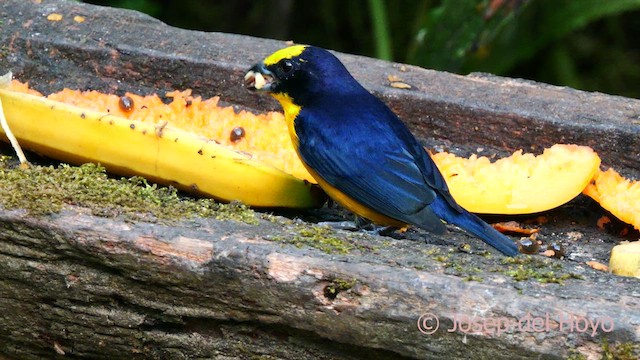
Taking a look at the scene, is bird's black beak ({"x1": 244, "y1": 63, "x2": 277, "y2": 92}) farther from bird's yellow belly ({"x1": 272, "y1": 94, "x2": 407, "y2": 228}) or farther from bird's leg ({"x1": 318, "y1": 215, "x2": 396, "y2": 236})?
bird's leg ({"x1": 318, "y1": 215, "x2": 396, "y2": 236})

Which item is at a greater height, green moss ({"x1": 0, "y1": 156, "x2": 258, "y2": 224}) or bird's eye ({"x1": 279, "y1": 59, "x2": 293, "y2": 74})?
bird's eye ({"x1": 279, "y1": 59, "x2": 293, "y2": 74})

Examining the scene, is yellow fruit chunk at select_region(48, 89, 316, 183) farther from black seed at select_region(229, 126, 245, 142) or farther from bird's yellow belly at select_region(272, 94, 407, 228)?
bird's yellow belly at select_region(272, 94, 407, 228)

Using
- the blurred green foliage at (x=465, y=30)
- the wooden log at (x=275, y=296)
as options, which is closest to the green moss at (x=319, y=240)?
the wooden log at (x=275, y=296)

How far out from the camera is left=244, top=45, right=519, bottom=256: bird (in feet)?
10.6

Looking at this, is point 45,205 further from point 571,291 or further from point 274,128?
point 571,291

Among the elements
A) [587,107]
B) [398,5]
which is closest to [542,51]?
[398,5]

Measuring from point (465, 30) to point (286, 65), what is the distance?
5.35 feet

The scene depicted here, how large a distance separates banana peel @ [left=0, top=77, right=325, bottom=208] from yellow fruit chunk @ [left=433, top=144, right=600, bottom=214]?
0.54 meters

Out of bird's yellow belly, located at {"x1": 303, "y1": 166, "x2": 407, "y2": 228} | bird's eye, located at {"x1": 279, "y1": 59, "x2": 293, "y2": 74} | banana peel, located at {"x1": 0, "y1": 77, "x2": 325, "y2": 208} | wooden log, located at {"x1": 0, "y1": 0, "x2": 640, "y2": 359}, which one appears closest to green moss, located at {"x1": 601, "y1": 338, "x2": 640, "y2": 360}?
wooden log, located at {"x1": 0, "y1": 0, "x2": 640, "y2": 359}

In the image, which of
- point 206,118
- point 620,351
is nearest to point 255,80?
point 206,118

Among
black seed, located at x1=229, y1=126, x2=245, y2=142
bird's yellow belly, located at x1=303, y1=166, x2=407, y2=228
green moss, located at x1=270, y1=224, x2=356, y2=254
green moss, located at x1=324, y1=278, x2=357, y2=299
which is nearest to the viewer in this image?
green moss, located at x1=324, y1=278, x2=357, y2=299

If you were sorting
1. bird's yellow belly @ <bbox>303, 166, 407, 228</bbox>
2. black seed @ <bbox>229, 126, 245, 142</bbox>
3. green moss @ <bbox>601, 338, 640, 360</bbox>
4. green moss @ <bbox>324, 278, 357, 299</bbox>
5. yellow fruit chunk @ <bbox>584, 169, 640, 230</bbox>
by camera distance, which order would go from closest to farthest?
green moss @ <bbox>601, 338, 640, 360</bbox>, green moss @ <bbox>324, 278, 357, 299</bbox>, bird's yellow belly @ <bbox>303, 166, 407, 228</bbox>, yellow fruit chunk @ <bbox>584, 169, 640, 230</bbox>, black seed @ <bbox>229, 126, 245, 142</bbox>

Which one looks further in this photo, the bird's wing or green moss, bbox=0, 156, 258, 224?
the bird's wing

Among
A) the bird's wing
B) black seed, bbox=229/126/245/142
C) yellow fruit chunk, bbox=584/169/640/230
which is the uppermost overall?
yellow fruit chunk, bbox=584/169/640/230
